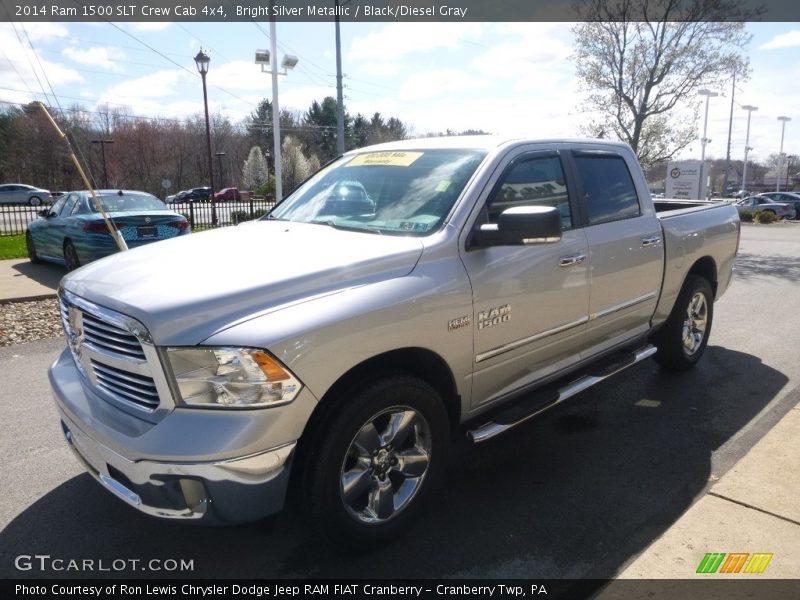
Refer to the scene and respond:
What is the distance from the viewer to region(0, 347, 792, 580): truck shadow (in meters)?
2.78

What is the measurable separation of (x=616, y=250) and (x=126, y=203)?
28.5 feet

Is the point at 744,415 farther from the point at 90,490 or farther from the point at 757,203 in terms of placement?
the point at 757,203

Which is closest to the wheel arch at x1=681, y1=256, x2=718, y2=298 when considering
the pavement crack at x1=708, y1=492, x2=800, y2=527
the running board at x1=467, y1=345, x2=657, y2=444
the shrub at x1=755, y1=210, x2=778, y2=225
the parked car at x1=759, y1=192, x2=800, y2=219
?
the running board at x1=467, y1=345, x2=657, y2=444

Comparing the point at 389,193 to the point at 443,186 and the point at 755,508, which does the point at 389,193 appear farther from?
the point at 755,508

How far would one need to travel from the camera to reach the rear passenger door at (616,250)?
3.98m

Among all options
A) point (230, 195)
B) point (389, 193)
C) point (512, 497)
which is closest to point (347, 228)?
point (389, 193)

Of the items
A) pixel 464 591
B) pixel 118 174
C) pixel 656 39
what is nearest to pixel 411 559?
pixel 464 591

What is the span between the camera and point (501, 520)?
124 inches

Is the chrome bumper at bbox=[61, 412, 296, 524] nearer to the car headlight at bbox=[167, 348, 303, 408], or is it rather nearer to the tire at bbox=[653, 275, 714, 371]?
the car headlight at bbox=[167, 348, 303, 408]

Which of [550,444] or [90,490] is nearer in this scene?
[90,490]

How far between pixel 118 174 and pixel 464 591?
221ft

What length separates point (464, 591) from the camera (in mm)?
2625

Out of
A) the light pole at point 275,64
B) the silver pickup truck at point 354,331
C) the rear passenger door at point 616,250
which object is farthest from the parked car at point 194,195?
the silver pickup truck at point 354,331

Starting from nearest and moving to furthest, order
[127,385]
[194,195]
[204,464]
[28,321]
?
[204,464] < [127,385] < [28,321] < [194,195]
